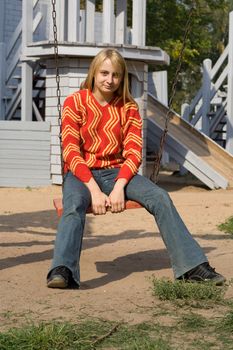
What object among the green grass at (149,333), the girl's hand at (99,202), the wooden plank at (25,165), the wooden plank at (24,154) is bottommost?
the wooden plank at (25,165)

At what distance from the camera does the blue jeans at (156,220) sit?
15.6ft

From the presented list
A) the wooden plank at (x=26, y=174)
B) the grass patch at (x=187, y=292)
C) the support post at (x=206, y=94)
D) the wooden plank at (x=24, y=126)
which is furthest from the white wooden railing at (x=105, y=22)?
the grass patch at (x=187, y=292)

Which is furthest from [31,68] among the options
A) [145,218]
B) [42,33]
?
[145,218]

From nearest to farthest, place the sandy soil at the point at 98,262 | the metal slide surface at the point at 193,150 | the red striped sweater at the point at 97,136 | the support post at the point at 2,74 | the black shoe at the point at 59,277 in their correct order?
the sandy soil at the point at 98,262 → the black shoe at the point at 59,277 → the red striped sweater at the point at 97,136 → the metal slide surface at the point at 193,150 → the support post at the point at 2,74

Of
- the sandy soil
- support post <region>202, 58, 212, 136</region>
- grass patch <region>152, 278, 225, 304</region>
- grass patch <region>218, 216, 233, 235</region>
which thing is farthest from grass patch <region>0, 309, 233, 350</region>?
support post <region>202, 58, 212, 136</region>

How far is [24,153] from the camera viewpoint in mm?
14977

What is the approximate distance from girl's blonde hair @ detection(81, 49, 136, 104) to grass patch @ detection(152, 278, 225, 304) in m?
1.43

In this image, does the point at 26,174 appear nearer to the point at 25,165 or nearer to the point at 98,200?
the point at 25,165

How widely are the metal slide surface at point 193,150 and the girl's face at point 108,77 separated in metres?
10.0

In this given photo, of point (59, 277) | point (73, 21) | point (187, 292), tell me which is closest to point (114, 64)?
point (59, 277)

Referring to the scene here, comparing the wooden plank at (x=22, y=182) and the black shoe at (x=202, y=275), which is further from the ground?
the black shoe at (x=202, y=275)

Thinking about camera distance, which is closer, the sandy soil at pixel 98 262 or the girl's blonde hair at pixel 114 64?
the sandy soil at pixel 98 262

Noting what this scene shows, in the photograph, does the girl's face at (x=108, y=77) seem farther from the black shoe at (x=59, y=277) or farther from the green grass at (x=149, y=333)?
the green grass at (x=149, y=333)

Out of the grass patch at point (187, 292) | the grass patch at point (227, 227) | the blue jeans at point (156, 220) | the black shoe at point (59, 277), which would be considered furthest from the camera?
the grass patch at point (227, 227)
